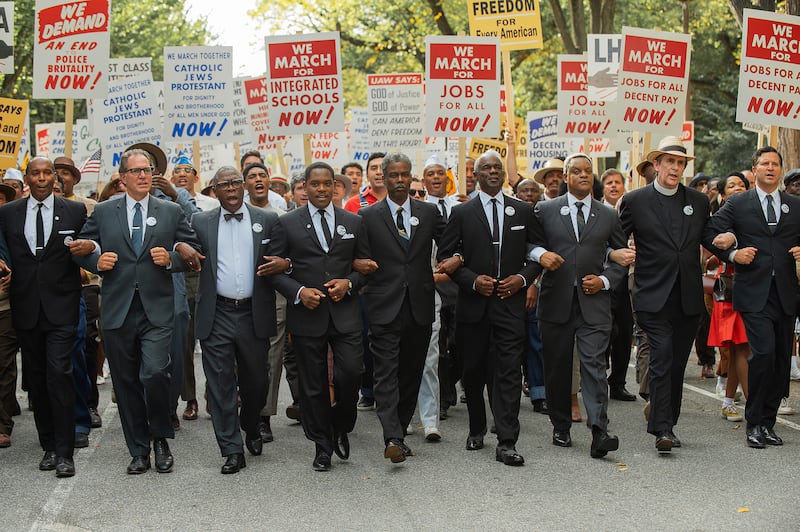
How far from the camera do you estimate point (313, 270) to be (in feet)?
29.6

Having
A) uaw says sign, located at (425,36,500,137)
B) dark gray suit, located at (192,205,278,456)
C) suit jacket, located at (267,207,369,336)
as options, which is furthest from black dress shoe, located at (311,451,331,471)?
uaw says sign, located at (425,36,500,137)

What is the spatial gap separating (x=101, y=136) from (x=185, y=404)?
5456 millimetres

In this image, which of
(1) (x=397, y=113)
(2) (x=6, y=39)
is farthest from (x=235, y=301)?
(1) (x=397, y=113)

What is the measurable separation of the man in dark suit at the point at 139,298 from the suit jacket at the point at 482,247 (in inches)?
81.4

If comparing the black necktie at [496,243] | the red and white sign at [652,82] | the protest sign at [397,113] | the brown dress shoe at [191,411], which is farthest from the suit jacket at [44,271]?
the protest sign at [397,113]

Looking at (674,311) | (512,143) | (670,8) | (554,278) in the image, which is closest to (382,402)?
(554,278)

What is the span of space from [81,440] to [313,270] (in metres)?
2.59

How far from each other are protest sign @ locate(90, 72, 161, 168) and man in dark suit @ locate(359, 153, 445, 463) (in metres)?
7.40

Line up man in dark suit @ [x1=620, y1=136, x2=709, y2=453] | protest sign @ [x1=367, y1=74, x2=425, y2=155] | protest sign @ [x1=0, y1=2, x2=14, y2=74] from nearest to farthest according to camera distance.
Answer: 1. man in dark suit @ [x1=620, y1=136, x2=709, y2=453]
2. protest sign @ [x1=0, y1=2, x2=14, y2=74]
3. protest sign @ [x1=367, y1=74, x2=425, y2=155]

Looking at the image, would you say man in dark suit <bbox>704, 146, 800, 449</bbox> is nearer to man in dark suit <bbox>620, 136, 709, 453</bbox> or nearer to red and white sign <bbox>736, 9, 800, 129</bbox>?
man in dark suit <bbox>620, 136, 709, 453</bbox>

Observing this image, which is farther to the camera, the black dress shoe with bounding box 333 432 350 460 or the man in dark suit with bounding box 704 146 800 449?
the man in dark suit with bounding box 704 146 800 449

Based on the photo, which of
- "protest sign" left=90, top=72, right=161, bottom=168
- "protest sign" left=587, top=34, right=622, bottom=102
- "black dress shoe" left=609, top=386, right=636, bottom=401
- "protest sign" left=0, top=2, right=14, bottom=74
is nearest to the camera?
"black dress shoe" left=609, top=386, right=636, bottom=401

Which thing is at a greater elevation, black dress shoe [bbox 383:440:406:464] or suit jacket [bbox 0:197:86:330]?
suit jacket [bbox 0:197:86:330]

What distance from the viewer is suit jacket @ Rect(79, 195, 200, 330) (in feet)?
28.9
